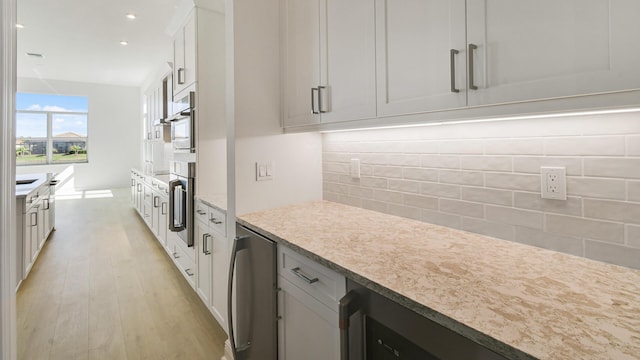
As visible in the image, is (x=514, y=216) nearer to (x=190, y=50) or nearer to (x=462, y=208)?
(x=462, y=208)

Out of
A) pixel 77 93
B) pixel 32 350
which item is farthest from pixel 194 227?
Result: pixel 77 93

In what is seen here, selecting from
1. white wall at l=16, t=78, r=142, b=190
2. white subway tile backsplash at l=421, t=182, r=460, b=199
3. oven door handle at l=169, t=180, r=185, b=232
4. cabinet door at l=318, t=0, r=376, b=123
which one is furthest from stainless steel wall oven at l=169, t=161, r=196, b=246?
white wall at l=16, t=78, r=142, b=190

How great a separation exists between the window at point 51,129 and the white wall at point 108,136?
21cm

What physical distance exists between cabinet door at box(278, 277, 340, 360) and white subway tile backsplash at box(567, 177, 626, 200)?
87 centimetres

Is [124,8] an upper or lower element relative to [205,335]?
upper

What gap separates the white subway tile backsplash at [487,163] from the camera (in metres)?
1.21

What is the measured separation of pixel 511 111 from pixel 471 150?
42cm

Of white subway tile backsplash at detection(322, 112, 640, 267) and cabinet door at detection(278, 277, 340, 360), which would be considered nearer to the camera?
white subway tile backsplash at detection(322, 112, 640, 267)

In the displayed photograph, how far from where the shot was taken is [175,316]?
244 centimetres

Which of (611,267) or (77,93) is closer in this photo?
(611,267)

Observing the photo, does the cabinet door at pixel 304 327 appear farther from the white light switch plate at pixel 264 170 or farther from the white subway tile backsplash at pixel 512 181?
the white subway tile backsplash at pixel 512 181

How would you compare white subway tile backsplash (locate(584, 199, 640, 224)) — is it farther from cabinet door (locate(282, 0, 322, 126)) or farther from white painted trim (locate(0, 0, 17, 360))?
white painted trim (locate(0, 0, 17, 360))

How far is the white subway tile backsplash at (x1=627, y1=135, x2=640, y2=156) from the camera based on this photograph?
0.93m

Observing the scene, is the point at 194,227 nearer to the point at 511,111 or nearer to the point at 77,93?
the point at 511,111
